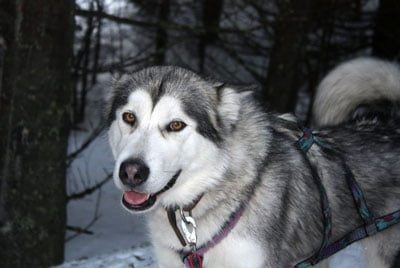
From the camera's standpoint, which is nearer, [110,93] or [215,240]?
[215,240]

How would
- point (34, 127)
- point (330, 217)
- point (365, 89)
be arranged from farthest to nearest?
point (34, 127) < point (365, 89) < point (330, 217)

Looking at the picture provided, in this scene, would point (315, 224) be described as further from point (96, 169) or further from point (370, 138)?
point (96, 169)

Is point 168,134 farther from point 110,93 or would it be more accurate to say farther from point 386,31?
point 386,31

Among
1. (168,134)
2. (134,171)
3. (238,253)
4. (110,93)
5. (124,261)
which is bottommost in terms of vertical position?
(124,261)

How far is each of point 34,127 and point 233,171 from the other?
3203 mm

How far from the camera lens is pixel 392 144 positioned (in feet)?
12.8

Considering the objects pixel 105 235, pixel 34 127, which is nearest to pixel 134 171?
pixel 34 127

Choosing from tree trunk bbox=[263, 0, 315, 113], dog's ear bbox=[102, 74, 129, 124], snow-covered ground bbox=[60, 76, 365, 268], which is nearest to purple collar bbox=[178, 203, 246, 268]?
dog's ear bbox=[102, 74, 129, 124]

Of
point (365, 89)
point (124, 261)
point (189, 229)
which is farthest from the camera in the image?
point (124, 261)

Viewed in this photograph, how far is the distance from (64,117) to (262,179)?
327cm

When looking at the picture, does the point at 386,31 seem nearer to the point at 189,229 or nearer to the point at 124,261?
the point at 124,261

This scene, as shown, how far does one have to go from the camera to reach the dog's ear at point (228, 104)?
3432mm

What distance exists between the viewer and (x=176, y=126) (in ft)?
10.4

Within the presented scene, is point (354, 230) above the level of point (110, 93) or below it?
below
